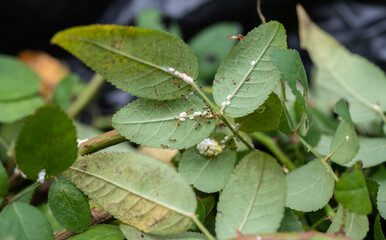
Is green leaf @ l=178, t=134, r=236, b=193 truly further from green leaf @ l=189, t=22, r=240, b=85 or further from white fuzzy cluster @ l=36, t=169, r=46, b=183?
green leaf @ l=189, t=22, r=240, b=85

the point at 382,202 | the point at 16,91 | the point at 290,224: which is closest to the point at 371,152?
the point at 382,202

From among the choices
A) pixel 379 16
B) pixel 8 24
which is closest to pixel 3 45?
pixel 8 24

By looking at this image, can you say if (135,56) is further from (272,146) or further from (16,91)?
(16,91)

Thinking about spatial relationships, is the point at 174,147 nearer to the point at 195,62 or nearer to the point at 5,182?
the point at 195,62

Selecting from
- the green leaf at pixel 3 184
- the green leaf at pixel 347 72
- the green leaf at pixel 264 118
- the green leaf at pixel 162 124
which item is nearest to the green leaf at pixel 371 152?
the green leaf at pixel 347 72

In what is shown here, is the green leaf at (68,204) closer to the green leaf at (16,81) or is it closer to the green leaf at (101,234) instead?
the green leaf at (101,234)

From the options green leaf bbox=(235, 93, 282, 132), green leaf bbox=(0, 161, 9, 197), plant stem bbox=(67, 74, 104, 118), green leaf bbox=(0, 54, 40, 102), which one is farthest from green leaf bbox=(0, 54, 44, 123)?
green leaf bbox=(235, 93, 282, 132)
